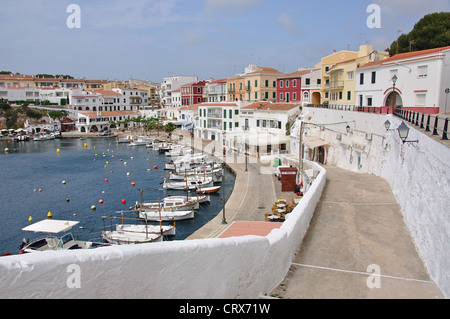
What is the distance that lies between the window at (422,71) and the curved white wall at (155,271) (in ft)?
70.9

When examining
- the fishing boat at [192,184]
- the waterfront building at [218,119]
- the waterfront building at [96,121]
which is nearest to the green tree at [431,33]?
the waterfront building at [218,119]

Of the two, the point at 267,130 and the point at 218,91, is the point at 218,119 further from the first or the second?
the point at 218,91

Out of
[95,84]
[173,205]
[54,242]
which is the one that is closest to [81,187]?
[173,205]

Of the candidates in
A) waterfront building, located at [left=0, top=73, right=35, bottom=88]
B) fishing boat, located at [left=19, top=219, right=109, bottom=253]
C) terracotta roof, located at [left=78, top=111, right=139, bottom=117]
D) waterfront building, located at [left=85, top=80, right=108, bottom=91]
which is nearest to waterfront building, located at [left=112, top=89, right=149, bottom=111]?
terracotta roof, located at [left=78, top=111, right=139, bottom=117]

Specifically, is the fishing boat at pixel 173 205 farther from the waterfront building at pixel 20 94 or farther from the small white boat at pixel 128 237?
the waterfront building at pixel 20 94

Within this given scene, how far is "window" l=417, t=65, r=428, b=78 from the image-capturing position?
22875 mm

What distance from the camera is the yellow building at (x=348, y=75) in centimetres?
3538

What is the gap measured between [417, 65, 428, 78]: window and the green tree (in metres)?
21.1

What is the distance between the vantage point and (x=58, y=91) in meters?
99.0

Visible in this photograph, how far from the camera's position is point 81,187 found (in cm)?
3712

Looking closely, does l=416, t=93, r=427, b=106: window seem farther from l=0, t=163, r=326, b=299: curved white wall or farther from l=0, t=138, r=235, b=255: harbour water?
l=0, t=163, r=326, b=299: curved white wall

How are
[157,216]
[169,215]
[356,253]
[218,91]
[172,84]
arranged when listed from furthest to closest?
[172,84] → [218,91] → [157,216] → [169,215] → [356,253]

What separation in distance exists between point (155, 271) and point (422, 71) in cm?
2458

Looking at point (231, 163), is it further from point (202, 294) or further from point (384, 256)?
point (202, 294)
